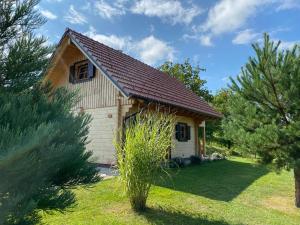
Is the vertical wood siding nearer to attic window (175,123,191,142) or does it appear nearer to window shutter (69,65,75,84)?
window shutter (69,65,75,84)

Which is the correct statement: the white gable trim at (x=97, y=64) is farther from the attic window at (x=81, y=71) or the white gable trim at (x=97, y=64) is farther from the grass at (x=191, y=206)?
the grass at (x=191, y=206)

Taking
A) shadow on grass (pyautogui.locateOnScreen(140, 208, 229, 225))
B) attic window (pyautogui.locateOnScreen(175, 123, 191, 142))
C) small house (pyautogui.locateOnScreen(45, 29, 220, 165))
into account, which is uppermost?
small house (pyautogui.locateOnScreen(45, 29, 220, 165))

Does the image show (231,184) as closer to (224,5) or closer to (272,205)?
(272,205)

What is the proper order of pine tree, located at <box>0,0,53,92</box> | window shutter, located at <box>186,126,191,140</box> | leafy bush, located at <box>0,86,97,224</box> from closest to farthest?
leafy bush, located at <box>0,86,97,224</box> < pine tree, located at <box>0,0,53,92</box> < window shutter, located at <box>186,126,191,140</box>

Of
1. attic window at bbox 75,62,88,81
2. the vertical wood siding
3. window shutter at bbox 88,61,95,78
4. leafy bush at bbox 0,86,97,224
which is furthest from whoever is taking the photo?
attic window at bbox 75,62,88,81

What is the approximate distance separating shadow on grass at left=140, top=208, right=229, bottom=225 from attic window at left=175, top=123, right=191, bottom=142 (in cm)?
802

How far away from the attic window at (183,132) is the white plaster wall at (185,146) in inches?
8.3

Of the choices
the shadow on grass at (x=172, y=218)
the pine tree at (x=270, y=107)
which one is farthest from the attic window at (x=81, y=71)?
the shadow on grass at (x=172, y=218)

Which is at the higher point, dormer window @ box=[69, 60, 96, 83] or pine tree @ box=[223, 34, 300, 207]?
dormer window @ box=[69, 60, 96, 83]

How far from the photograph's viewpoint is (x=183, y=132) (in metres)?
14.1

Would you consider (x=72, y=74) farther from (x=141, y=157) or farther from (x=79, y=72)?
(x=141, y=157)

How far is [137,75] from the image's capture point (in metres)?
12.6

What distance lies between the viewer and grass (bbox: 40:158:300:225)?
5.13m

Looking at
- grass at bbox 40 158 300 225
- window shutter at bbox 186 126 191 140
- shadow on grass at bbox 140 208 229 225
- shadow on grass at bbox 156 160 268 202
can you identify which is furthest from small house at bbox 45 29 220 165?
shadow on grass at bbox 140 208 229 225
